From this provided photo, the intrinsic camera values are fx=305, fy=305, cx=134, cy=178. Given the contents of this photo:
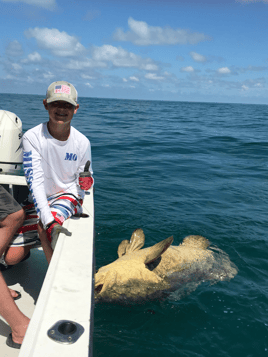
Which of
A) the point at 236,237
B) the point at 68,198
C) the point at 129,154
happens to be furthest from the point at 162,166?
the point at 68,198

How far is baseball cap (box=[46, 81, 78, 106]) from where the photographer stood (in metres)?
2.63

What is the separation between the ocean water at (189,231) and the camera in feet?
11.1

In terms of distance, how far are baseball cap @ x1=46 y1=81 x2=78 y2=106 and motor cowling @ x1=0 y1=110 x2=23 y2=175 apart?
811 mm

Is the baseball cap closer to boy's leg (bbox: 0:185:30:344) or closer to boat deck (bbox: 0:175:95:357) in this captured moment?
boy's leg (bbox: 0:185:30:344)

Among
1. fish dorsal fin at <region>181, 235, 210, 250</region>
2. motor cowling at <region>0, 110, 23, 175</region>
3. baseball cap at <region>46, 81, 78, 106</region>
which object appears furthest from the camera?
fish dorsal fin at <region>181, 235, 210, 250</region>

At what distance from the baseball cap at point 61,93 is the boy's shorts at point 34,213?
0.90m

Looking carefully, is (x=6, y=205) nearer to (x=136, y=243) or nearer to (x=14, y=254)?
(x=14, y=254)

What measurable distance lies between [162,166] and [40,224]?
8.27 m

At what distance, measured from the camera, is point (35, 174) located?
2.72 meters

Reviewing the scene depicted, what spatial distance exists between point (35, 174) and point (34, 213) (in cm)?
50

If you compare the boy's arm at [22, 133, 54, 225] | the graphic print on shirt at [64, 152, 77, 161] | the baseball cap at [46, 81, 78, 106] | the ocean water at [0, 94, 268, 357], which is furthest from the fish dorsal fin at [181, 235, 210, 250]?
the baseball cap at [46, 81, 78, 106]

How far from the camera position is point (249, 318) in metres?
3.77

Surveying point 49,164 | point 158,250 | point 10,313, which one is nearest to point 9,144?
point 49,164

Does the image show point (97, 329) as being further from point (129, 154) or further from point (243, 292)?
point (129, 154)
